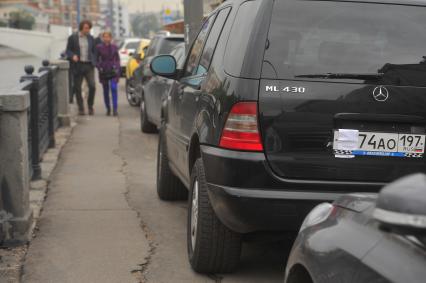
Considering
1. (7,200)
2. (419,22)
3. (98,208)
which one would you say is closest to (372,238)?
(419,22)

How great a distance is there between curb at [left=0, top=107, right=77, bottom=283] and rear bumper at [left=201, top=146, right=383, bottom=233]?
5.33 ft

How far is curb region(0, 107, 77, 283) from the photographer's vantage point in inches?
187

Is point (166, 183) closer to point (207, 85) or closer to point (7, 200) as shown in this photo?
point (7, 200)

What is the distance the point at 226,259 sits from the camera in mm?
4512

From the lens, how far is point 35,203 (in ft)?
22.0

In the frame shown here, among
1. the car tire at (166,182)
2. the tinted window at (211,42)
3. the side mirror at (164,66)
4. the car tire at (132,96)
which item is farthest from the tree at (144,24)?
the tinted window at (211,42)

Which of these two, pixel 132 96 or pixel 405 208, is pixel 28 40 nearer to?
pixel 132 96

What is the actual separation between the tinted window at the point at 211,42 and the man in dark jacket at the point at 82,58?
9.35m

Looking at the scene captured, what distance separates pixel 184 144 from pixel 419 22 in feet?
6.37

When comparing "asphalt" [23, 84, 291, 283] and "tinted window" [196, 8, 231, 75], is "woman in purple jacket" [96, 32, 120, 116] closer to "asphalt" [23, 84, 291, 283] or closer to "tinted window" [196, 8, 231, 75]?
"asphalt" [23, 84, 291, 283]

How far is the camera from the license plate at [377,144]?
13.2 feet

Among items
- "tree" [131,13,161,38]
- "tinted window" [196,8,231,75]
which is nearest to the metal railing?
"tinted window" [196,8,231,75]

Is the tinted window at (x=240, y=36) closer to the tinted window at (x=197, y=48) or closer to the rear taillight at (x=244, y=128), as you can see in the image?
the rear taillight at (x=244, y=128)

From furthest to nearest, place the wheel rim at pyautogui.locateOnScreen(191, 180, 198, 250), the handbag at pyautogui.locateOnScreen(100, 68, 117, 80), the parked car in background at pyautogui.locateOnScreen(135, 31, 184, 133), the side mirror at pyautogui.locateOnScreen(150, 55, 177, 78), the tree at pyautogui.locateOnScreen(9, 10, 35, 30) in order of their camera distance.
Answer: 1. the tree at pyautogui.locateOnScreen(9, 10, 35, 30)
2. the handbag at pyautogui.locateOnScreen(100, 68, 117, 80)
3. the parked car in background at pyautogui.locateOnScreen(135, 31, 184, 133)
4. the side mirror at pyautogui.locateOnScreen(150, 55, 177, 78)
5. the wheel rim at pyautogui.locateOnScreen(191, 180, 198, 250)
